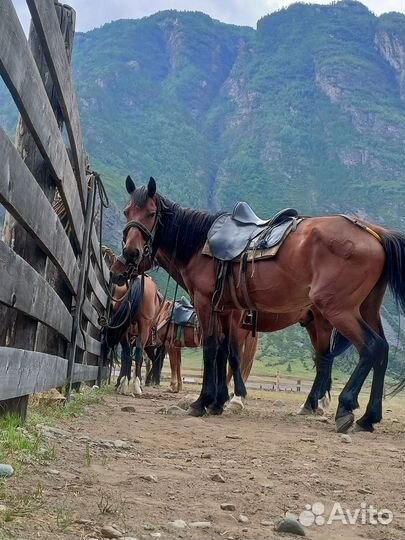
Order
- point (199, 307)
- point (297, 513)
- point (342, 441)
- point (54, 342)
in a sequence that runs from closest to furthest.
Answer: point (297, 513), point (342, 441), point (54, 342), point (199, 307)

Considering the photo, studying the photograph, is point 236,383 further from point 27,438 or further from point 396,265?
point 27,438

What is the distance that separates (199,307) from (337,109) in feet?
440

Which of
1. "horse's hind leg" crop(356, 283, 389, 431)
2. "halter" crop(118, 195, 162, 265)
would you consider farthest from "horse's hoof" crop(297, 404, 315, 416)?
"halter" crop(118, 195, 162, 265)

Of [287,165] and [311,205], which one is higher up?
[287,165]

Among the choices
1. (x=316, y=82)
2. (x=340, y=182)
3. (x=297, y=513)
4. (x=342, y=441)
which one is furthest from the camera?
(x=316, y=82)

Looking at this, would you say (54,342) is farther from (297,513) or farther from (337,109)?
(337,109)

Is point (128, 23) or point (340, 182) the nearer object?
point (340, 182)

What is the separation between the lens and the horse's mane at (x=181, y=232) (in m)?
7.02

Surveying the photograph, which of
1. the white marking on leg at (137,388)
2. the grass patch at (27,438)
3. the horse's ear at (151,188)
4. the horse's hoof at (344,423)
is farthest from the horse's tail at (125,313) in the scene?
the grass patch at (27,438)

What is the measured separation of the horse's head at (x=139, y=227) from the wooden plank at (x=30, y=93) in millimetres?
2190

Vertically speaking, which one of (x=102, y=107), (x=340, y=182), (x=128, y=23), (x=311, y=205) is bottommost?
(x=311, y=205)

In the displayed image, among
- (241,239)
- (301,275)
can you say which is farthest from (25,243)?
(241,239)

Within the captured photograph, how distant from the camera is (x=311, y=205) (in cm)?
9038

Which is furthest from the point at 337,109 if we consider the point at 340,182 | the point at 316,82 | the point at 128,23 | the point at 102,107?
the point at 128,23
